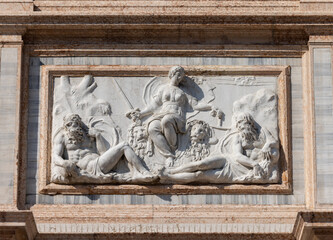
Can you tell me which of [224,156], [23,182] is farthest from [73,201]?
[224,156]

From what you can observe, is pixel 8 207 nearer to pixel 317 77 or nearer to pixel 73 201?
pixel 73 201

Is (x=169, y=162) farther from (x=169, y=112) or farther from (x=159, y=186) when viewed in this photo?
(x=169, y=112)

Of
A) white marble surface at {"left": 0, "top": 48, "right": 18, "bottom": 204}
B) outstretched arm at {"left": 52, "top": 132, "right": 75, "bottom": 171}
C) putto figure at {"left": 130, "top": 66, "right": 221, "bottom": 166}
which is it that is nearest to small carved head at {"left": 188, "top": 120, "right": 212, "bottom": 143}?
putto figure at {"left": 130, "top": 66, "right": 221, "bottom": 166}

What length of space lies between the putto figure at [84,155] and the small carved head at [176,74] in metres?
1.24

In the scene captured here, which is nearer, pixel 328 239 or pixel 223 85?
pixel 328 239

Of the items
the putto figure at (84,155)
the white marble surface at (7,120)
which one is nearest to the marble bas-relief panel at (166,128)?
the putto figure at (84,155)

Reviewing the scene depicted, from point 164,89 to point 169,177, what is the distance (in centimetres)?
141

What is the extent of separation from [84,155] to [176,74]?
186 cm

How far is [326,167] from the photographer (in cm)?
2389

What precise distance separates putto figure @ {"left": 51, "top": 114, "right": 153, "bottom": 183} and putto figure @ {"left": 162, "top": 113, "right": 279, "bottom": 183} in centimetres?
53

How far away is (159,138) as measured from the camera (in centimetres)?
2412

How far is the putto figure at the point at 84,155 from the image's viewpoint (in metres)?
23.9

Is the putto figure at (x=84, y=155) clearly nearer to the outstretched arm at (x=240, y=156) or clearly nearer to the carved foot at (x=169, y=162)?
the carved foot at (x=169, y=162)

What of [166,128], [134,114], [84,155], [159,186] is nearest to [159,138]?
[166,128]
